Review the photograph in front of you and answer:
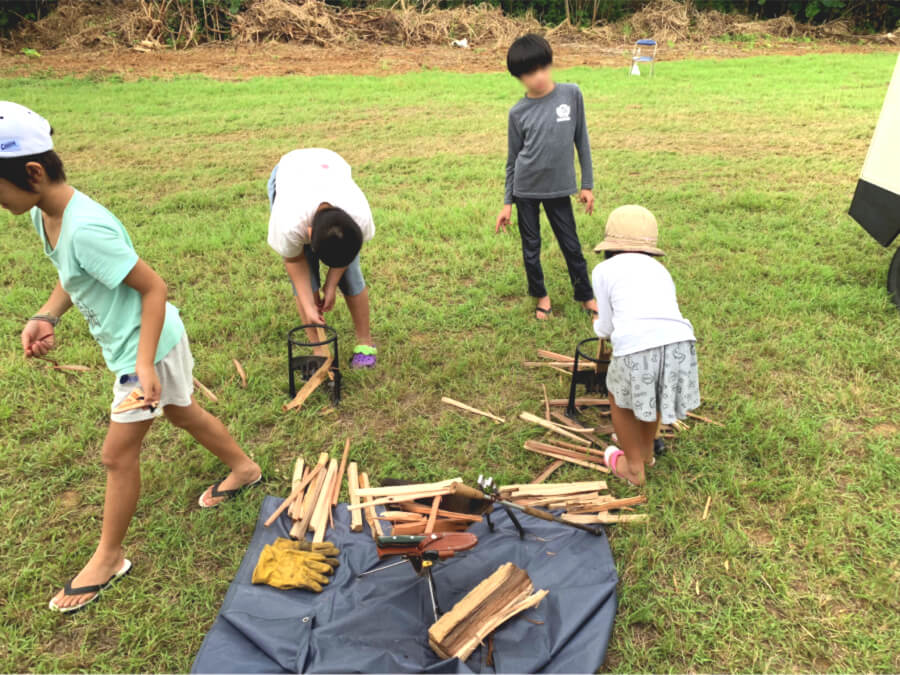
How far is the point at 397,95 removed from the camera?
12172 mm

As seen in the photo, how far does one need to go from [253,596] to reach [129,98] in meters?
12.1

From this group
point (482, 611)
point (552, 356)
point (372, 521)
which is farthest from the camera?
point (552, 356)

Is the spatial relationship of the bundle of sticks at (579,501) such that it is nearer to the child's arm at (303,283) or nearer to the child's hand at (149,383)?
the child's arm at (303,283)

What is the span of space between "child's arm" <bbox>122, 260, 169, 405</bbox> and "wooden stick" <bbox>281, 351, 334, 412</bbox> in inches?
61.4

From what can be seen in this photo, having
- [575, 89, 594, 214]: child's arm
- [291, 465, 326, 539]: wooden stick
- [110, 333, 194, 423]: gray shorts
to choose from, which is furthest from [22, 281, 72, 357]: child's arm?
[575, 89, 594, 214]: child's arm

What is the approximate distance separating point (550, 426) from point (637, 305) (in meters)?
1.09

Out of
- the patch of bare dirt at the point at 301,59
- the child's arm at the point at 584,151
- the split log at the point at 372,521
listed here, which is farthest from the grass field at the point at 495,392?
the patch of bare dirt at the point at 301,59

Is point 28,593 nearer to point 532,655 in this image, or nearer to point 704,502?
point 532,655

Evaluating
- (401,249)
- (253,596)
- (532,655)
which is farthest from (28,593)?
(401,249)

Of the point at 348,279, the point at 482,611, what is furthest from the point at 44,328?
the point at 482,611

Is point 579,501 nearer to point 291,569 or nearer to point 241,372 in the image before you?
point 291,569

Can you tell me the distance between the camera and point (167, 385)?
2.64m

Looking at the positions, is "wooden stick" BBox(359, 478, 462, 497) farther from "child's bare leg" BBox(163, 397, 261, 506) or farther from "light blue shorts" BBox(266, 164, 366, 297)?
"light blue shorts" BBox(266, 164, 366, 297)

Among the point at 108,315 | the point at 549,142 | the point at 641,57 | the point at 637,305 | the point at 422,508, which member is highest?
the point at 641,57
